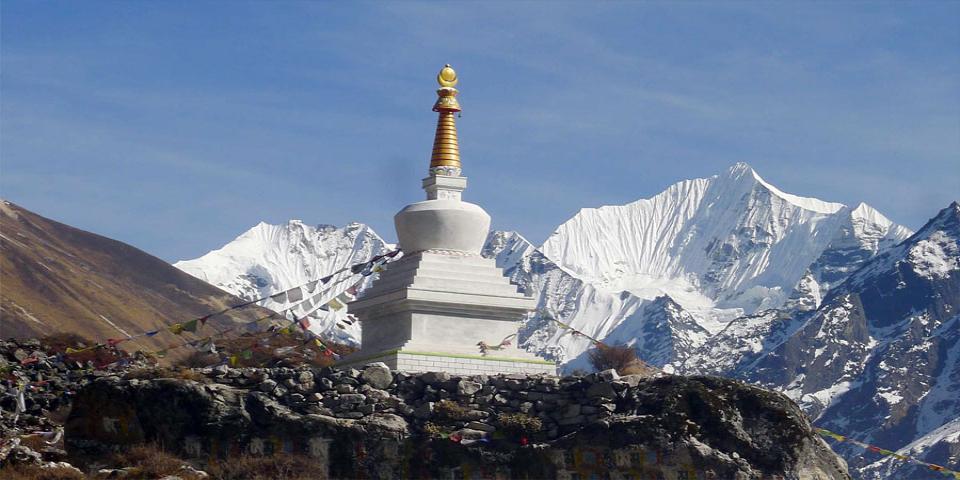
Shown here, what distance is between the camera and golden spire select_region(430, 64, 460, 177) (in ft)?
140

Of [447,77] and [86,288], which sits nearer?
[447,77]

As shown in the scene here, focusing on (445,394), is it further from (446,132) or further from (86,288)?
(86,288)

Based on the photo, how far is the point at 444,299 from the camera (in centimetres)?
3947

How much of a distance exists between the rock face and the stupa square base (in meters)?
1.26

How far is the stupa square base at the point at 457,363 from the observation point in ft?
125

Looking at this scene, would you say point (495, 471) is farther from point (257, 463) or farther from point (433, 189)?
point (433, 189)

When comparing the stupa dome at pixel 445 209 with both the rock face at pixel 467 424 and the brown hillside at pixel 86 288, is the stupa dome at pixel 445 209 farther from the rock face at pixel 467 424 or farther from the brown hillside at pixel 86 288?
the brown hillside at pixel 86 288

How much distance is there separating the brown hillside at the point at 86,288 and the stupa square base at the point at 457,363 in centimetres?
7062

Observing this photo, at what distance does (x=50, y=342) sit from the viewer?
52688 mm

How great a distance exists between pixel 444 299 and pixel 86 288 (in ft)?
323

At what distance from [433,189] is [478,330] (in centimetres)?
419

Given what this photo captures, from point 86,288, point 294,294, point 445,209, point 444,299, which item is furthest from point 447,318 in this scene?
point 86,288

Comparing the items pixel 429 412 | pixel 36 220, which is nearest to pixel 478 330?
pixel 429 412

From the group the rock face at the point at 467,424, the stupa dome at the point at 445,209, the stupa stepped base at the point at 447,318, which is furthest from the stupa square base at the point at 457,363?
the stupa dome at the point at 445,209
